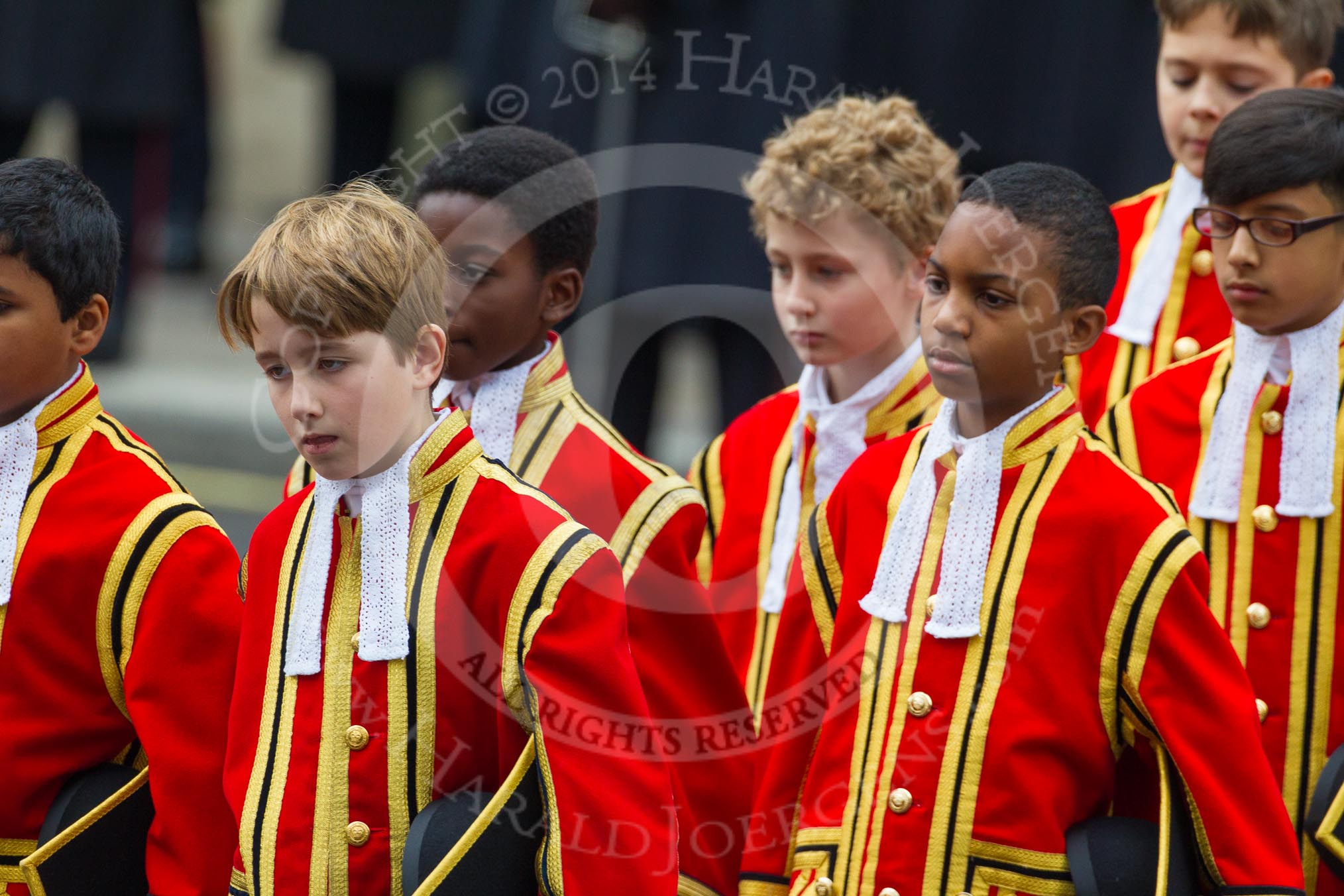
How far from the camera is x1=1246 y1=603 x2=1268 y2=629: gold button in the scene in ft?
8.54

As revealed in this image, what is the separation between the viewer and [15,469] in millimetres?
2570

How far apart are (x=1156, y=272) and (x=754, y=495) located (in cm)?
76

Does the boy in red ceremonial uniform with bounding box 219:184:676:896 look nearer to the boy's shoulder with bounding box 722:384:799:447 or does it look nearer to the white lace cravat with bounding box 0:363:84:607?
the white lace cravat with bounding box 0:363:84:607

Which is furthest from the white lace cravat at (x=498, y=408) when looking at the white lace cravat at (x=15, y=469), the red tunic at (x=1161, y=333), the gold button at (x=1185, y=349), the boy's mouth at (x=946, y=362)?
the gold button at (x=1185, y=349)

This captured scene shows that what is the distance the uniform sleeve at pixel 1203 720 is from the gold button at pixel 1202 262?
3.38 ft

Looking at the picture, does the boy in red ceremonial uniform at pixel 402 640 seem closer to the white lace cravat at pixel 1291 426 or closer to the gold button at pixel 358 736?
the gold button at pixel 358 736

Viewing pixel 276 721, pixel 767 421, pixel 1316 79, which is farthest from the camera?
pixel 1316 79

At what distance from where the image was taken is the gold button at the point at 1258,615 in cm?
260

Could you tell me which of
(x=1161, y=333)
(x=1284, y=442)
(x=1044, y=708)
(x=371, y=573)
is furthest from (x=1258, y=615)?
(x=371, y=573)

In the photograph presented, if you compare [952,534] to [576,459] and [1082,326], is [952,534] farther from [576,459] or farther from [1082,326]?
[576,459]

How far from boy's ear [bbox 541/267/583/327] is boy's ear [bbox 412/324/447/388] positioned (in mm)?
541

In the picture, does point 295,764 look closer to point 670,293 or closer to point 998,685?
point 998,685

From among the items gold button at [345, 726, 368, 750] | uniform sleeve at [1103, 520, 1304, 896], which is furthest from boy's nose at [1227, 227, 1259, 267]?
gold button at [345, 726, 368, 750]

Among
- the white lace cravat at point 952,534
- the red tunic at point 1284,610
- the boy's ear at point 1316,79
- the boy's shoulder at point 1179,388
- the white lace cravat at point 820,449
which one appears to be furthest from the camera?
the boy's ear at point 1316,79
